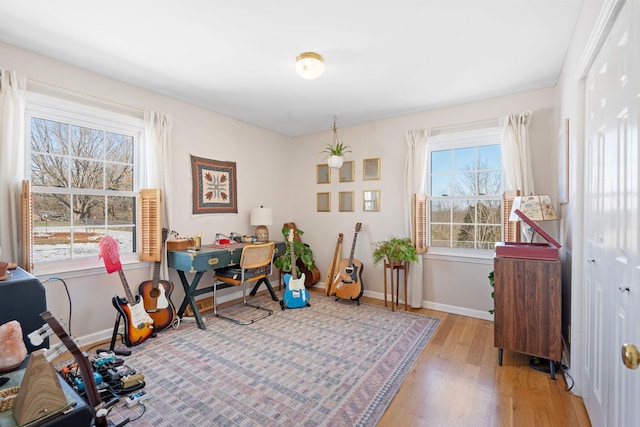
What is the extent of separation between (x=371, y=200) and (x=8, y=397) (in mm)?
3693

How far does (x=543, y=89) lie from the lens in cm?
303

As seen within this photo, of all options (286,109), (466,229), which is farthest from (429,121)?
(286,109)

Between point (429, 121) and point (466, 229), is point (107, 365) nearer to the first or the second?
point (466, 229)

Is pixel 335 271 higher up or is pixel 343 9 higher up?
pixel 343 9

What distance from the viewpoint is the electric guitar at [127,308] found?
2.57 metres

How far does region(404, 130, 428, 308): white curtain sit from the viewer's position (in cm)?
362

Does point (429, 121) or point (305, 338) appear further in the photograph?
point (429, 121)

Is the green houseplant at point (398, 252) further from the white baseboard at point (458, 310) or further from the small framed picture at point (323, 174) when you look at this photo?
the small framed picture at point (323, 174)

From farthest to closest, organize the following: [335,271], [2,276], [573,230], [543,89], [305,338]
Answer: [335,271] → [543,89] → [305,338] → [573,230] → [2,276]

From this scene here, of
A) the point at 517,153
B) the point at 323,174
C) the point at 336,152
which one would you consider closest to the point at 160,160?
the point at 336,152

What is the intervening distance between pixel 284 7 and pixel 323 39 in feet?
1.34

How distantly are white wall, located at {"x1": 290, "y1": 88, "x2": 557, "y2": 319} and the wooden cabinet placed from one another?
100 cm

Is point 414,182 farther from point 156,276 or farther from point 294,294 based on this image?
point 156,276

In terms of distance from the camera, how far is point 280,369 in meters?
2.29
